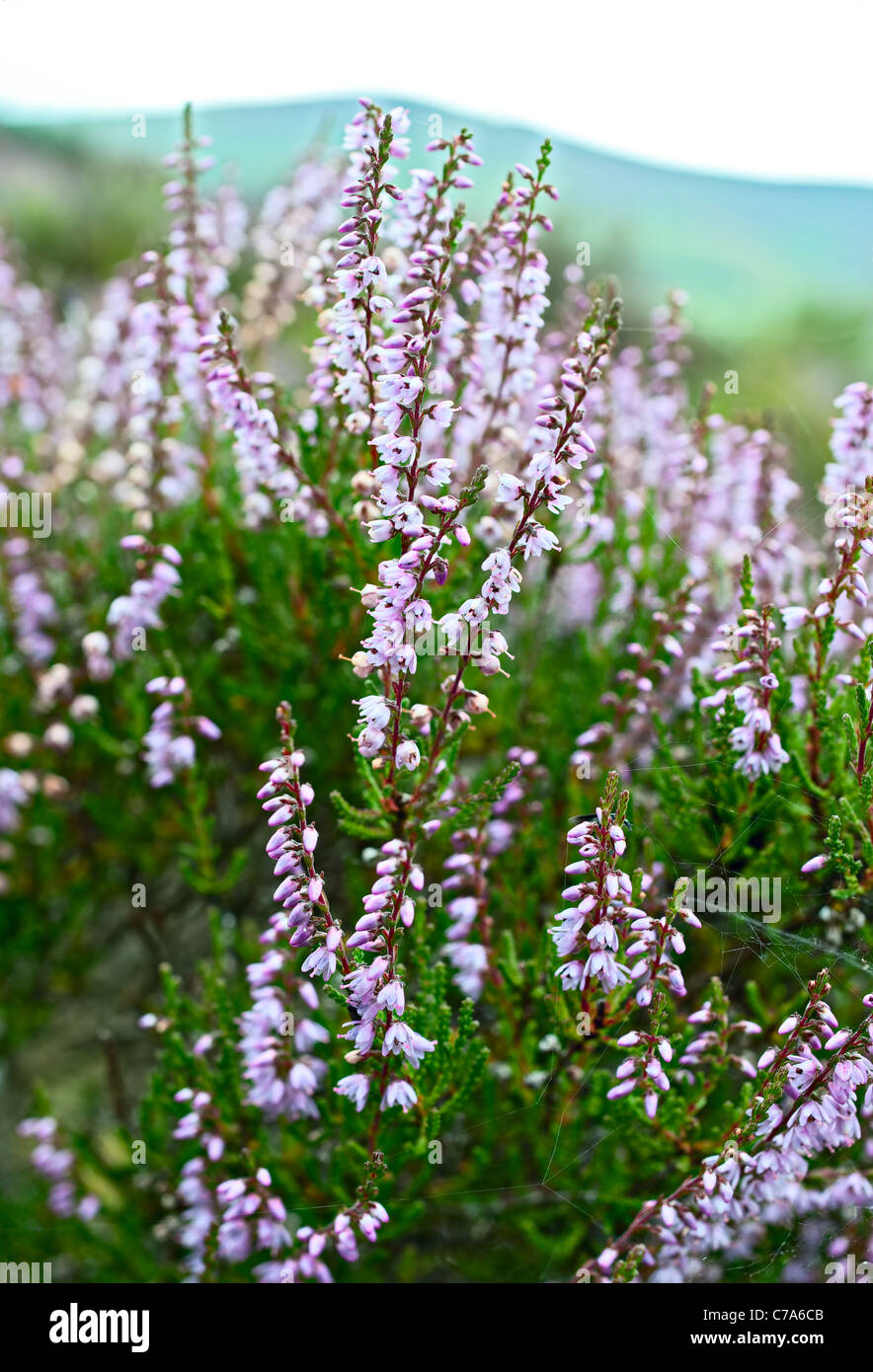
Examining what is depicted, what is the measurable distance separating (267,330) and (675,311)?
1498 millimetres

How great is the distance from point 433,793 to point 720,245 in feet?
9.68

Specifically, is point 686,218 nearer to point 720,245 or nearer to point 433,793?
point 720,245

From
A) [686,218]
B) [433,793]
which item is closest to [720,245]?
[686,218]

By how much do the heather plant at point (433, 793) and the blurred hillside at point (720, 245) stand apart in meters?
0.23

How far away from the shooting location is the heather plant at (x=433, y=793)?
193 cm

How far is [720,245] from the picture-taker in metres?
4.03

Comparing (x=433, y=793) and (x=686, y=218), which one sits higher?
(x=686, y=218)

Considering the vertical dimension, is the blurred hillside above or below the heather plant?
above

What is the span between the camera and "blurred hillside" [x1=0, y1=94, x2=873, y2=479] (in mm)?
3369

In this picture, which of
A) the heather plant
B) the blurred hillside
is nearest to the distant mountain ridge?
the blurred hillside

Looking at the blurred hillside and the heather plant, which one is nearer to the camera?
the heather plant

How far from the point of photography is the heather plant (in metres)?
1.93

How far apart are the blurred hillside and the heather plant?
0.23 metres

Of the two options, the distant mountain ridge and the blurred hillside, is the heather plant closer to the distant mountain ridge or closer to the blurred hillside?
the blurred hillside
